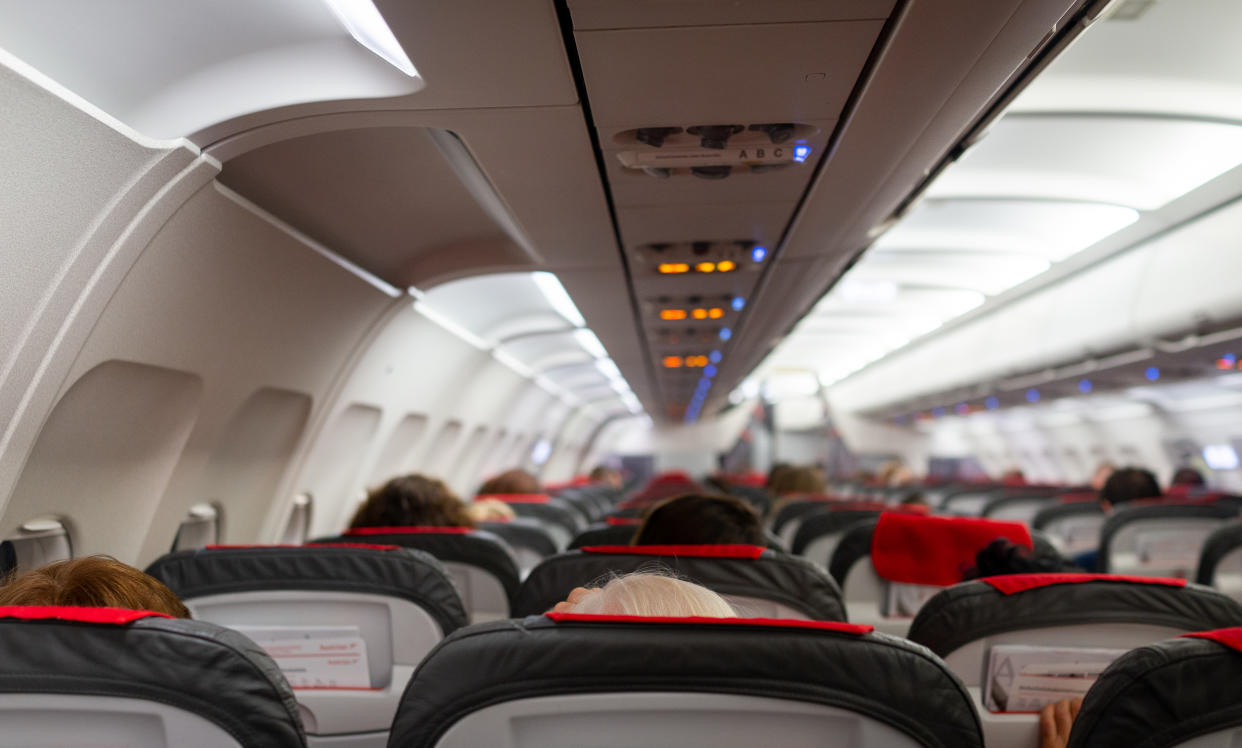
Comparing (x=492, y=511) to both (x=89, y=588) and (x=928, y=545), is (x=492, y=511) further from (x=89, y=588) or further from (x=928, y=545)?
(x=89, y=588)

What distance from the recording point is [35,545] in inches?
182

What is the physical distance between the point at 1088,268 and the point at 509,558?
7.26 metres

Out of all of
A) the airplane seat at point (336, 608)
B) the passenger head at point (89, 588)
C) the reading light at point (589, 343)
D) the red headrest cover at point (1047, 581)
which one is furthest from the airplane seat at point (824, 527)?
the reading light at point (589, 343)

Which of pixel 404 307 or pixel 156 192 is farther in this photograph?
pixel 404 307

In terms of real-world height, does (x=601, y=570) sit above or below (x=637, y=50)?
below

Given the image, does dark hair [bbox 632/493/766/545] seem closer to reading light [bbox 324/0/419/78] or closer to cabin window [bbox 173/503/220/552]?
reading light [bbox 324/0/419/78]

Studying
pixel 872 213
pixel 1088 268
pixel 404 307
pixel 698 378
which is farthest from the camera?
pixel 698 378

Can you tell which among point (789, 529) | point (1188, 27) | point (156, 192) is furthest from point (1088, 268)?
point (156, 192)

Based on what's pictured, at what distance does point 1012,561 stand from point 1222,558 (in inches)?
82.8

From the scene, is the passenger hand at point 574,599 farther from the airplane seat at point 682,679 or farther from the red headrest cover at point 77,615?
the red headrest cover at point 77,615

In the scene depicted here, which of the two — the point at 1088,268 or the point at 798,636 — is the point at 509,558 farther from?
the point at 1088,268

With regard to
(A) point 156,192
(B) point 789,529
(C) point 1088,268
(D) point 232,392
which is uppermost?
(C) point 1088,268

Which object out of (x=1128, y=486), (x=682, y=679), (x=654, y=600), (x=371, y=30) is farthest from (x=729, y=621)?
(x=1128, y=486)

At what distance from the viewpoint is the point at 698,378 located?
50.7 ft
